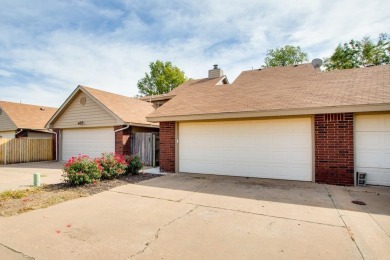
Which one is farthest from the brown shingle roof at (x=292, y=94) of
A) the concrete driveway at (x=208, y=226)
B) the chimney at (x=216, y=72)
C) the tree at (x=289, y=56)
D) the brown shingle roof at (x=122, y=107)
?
the tree at (x=289, y=56)

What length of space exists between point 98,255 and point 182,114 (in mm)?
6567

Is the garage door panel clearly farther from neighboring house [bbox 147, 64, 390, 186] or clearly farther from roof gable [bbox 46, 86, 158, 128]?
roof gable [bbox 46, 86, 158, 128]

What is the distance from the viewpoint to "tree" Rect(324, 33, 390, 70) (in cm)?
2466

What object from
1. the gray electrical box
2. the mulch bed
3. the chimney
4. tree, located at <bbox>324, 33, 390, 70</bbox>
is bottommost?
the mulch bed

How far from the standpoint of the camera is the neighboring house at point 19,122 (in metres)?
17.2

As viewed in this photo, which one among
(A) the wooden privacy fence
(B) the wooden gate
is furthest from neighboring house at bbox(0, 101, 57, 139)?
(B) the wooden gate

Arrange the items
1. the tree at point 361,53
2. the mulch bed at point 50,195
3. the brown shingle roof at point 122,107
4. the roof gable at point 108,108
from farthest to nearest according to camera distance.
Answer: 1. the tree at point 361,53
2. the brown shingle roof at point 122,107
3. the roof gable at point 108,108
4. the mulch bed at point 50,195

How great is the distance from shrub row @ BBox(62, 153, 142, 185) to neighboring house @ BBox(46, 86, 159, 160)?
3084 millimetres

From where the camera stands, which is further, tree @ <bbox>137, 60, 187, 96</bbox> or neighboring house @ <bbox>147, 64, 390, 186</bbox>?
tree @ <bbox>137, 60, 187, 96</bbox>

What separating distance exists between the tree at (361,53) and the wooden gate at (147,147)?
25897mm

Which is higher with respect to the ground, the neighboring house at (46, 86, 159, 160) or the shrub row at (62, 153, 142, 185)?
the neighboring house at (46, 86, 159, 160)

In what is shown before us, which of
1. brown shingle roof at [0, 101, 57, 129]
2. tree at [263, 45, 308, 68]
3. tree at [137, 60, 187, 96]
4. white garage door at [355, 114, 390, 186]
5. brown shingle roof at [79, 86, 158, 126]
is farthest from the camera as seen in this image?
Result: tree at [137, 60, 187, 96]

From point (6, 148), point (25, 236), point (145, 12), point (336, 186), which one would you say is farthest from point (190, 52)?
point (6, 148)

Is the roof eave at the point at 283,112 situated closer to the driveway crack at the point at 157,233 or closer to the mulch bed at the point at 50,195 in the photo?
the mulch bed at the point at 50,195
